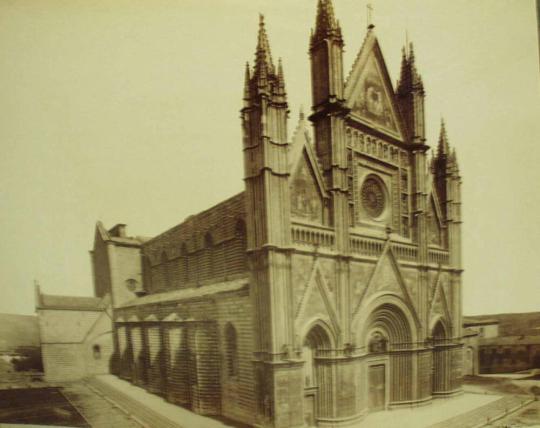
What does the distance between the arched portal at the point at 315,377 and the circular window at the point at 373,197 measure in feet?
11.9

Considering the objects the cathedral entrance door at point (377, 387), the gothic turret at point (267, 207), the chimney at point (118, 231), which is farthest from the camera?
the cathedral entrance door at point (377, 387)

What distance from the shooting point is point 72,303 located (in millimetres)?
8031

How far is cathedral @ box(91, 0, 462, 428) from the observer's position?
747 centimetres

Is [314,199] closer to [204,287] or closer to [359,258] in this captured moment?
[359,258]

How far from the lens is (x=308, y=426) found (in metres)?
7.97

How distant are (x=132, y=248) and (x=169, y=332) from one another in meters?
2.59

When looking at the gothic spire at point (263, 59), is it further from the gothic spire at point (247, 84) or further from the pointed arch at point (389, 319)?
the pointed arch at point (389, 319)

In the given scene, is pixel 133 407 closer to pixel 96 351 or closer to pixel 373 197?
pixel 96 351

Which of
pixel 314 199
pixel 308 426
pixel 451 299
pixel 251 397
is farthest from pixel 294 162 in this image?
pixel 451 299

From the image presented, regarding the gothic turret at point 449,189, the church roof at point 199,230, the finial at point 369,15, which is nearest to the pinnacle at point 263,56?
the finial at point 369,15

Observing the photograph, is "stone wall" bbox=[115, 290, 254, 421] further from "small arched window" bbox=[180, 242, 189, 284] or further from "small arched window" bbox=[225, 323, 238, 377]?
"small arched window" bbox=[180, 242, 189, 284]

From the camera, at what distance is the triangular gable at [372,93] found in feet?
30.8

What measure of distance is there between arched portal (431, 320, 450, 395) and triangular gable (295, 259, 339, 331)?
4624 millimetres

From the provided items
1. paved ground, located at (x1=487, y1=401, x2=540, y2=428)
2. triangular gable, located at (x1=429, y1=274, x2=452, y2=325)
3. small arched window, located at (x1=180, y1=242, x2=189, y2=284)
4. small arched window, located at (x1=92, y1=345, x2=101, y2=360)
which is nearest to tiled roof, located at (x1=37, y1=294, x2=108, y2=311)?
small arched window, located at (x1=92, y1=345, x2=101, y2=360)
